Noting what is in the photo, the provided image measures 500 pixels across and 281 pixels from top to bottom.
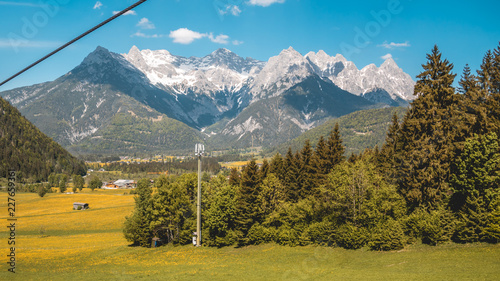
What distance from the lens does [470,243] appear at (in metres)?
36.3

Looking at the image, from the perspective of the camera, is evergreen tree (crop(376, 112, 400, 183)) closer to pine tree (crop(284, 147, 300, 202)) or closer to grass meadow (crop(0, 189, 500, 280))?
pine tree (crop(284, 147, 300, 202))

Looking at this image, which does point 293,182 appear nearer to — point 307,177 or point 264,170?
point 307,177

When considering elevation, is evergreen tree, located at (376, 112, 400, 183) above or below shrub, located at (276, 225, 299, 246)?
above

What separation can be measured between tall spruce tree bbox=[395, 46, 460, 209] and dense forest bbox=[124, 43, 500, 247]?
12 centimetres

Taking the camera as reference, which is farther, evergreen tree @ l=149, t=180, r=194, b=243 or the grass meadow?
evergreen tree @ l=149, t=180, r=194, b=243

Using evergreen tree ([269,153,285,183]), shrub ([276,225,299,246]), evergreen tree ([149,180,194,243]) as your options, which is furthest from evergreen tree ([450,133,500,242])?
evergreen tree ([149,180,194,243])

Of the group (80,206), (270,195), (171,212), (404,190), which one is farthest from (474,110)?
(80,206)

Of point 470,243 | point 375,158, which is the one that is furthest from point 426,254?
point 375,158

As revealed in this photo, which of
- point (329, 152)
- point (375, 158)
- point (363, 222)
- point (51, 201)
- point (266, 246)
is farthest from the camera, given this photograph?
point (51, 201)

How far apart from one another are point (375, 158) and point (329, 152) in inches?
572

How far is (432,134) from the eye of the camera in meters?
41.4

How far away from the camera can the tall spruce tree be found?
4047cm

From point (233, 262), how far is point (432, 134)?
3096cm

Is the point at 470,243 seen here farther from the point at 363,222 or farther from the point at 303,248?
the point at 303,248
